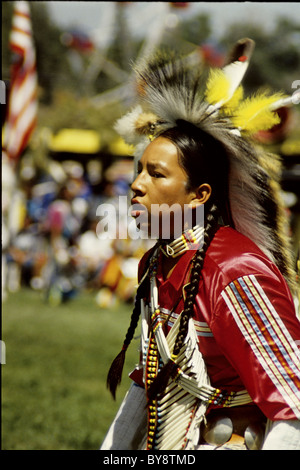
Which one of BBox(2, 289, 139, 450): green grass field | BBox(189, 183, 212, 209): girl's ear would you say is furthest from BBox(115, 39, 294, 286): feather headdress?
BBox(2, 289, 139, 450): green grass field

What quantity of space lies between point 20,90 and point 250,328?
6679 millimetres

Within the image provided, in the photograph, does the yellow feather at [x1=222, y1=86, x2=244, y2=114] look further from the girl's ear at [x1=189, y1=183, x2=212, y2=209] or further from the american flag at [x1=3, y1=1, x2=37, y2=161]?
the american flag at [x1=3, y1=1, x2=37, y2=161]

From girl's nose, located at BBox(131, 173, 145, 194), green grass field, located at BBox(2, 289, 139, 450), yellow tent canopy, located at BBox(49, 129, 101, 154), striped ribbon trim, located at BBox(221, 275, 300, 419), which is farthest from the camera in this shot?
yellow tent canopy, located at BBox(49, 129, 101, 154)

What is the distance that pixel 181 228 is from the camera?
2.02 meters

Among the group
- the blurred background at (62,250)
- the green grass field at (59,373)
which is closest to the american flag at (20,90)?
the blurred background at (62,250)

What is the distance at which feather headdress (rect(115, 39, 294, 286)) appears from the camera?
204 cm

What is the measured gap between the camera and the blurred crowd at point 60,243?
30.8ft

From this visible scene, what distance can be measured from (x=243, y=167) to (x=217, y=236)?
0.83ft

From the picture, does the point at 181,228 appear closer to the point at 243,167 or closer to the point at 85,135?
the point at 243,167

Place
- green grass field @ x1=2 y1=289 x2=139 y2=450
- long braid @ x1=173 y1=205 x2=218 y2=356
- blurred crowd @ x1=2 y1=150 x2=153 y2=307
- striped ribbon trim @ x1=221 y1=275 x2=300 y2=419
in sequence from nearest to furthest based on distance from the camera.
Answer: striped ribbon trim @ x1=221 y1=275 x2=300 y2=419 < long braid @ x1=173 y1=205 x2=218 y2=356 < green grass field @ x1=2 y1=289 x2=139 y2=450 < blurred crowd @ x1=2 y1=150 x2=153 y2=307

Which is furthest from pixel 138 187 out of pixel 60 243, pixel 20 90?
pixel 60 243

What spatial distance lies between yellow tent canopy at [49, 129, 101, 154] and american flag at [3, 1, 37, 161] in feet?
21.1
